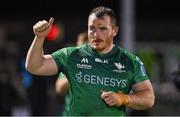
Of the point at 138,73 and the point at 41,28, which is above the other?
the point at 41,28

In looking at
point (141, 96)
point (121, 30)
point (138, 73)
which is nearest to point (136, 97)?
point (141, 96)

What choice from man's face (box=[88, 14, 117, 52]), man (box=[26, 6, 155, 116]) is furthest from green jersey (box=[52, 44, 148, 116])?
man's face (box=[88, 14, 117, 52])

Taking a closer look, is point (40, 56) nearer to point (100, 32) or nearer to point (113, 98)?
point (100, 32)

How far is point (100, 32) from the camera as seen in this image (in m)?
5.91

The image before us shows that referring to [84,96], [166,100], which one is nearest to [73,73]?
[84,96]

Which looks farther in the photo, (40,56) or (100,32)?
(100,32)

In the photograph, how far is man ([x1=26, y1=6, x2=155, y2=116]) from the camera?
5934mm

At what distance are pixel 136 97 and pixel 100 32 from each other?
593 millimetres

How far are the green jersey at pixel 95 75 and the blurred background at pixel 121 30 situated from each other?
358 inches

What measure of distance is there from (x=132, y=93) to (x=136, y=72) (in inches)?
7.2

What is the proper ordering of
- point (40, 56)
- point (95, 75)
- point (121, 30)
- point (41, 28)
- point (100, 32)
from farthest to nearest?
point (121, 30) < point (95, 75) < point (100, 32) < point (40, 56) < point (41, 28)

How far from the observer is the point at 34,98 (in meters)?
13.2

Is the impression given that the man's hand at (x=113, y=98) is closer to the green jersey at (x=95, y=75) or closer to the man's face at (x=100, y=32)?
the green jersey at (x=95, y=75)

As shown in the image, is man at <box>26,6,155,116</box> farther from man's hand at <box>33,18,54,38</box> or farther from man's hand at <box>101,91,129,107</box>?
man's hand at <box>33,18,54,38</box>
